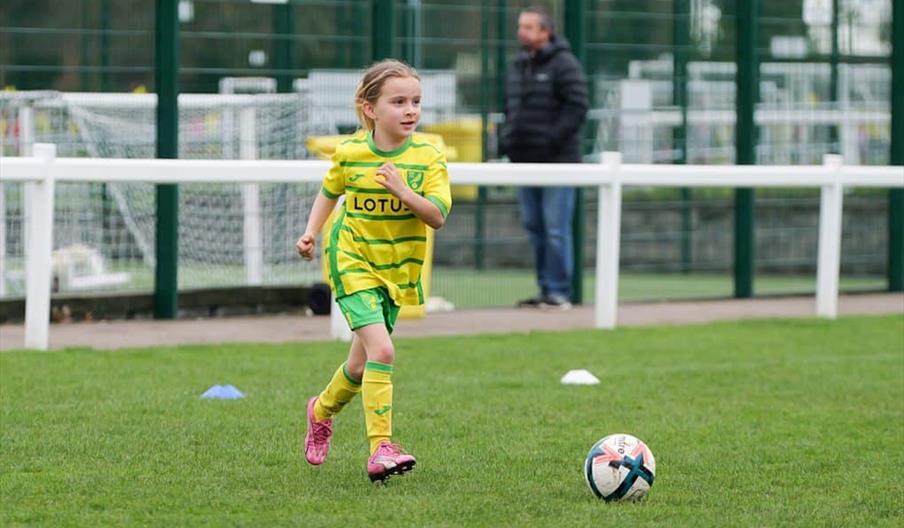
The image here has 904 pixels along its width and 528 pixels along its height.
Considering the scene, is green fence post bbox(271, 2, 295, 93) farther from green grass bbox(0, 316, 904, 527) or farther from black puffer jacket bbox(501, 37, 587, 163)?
green grass bbox(0, 316, 904, 527)

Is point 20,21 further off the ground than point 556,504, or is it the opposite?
point 20,21

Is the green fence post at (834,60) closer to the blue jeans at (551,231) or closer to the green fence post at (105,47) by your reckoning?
the blue jeans at (551,231)

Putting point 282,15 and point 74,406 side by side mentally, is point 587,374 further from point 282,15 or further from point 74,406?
point 282,15

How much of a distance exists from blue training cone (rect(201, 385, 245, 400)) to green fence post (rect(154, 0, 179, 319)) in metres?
3.85

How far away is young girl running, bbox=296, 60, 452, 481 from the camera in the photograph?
246 inches

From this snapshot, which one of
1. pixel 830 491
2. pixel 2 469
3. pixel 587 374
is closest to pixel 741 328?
pixel 587 374

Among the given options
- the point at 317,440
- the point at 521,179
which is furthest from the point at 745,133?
the point at 317,440

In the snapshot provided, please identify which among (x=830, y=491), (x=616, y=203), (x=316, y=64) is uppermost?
(x=316, y=64)

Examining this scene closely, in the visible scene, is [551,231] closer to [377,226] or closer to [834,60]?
[834,60]

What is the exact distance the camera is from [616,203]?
1174 centimetres

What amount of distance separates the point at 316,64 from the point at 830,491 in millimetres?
7737

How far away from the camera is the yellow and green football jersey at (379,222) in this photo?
6.32 metres

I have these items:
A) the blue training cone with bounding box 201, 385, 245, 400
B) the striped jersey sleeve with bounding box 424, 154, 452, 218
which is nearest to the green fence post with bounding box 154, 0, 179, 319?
the blue training cone with bounding box 201, 385, 245, 400

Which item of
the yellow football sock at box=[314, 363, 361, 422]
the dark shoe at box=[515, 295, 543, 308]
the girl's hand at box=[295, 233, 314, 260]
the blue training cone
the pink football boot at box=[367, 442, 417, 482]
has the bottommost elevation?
the blue training cone
